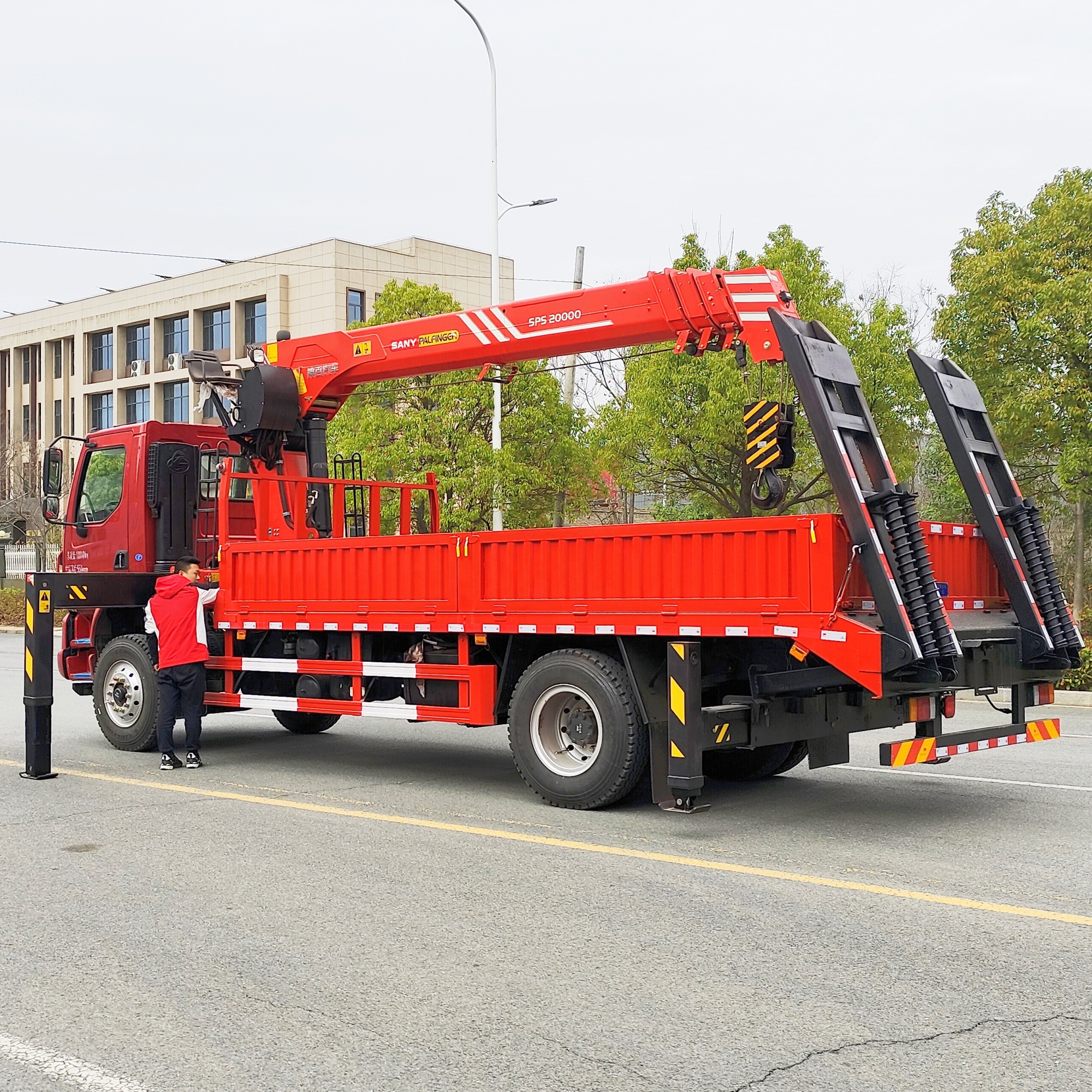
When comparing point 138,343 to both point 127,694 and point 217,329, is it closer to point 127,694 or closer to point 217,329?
point 217,329

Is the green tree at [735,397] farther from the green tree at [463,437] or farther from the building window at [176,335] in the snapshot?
the building window at [176,335]

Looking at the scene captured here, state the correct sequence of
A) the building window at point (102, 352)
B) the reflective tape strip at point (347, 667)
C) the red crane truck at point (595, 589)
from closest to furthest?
the red crane truck at point (595, 589), the reflective tape strip at point (347, 667), the building window at point (102, 352)

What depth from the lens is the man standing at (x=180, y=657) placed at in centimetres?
1076

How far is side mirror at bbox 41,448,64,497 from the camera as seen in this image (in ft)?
40.2

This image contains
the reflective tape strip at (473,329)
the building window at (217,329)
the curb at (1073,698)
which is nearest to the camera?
the reflective tape strip at (473,329)

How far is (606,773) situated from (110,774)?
14.2ft

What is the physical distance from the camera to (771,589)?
25.5 feet

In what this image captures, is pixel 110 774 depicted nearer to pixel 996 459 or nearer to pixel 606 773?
pixel 606 773

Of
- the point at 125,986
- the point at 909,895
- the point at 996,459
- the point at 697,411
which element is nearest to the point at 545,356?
the point at 996,459

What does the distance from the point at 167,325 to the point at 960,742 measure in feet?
194

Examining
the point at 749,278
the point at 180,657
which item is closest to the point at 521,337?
the point at 749,278

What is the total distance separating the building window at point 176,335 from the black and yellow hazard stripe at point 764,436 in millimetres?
55344

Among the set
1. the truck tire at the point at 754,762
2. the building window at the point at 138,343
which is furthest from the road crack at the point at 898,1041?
the building window at the point at 138,343

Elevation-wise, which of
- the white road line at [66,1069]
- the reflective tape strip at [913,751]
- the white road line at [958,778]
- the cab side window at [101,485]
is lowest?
the white road line at [958,778]
